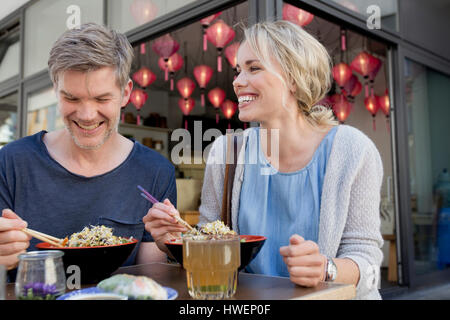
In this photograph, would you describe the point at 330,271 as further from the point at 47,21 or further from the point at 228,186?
the point at 47,21

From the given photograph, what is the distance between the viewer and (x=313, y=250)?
907mm

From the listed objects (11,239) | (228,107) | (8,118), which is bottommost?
(11,239)

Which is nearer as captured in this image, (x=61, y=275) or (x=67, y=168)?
(x=61, y=275)

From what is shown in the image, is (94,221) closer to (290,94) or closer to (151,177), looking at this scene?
(151,177)

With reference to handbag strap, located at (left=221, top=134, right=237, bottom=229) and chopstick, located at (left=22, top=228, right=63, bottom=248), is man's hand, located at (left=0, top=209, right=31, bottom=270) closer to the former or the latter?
chopstick, located at (left=22, top=228, right=63, bottom=248)

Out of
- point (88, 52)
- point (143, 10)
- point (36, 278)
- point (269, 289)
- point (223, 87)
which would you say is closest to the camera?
point (36, 278)

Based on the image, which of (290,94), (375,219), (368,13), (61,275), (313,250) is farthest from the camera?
(368,13)

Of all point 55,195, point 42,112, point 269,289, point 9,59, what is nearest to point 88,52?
point 55,195

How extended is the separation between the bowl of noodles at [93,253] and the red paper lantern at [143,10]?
301cm

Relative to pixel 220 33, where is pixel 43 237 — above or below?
below

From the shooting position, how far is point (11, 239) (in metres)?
0.87

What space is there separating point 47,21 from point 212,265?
4782mm

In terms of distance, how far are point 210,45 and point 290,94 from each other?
15.9ft

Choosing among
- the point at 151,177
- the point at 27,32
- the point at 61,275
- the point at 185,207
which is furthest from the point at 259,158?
the point at 27,32
